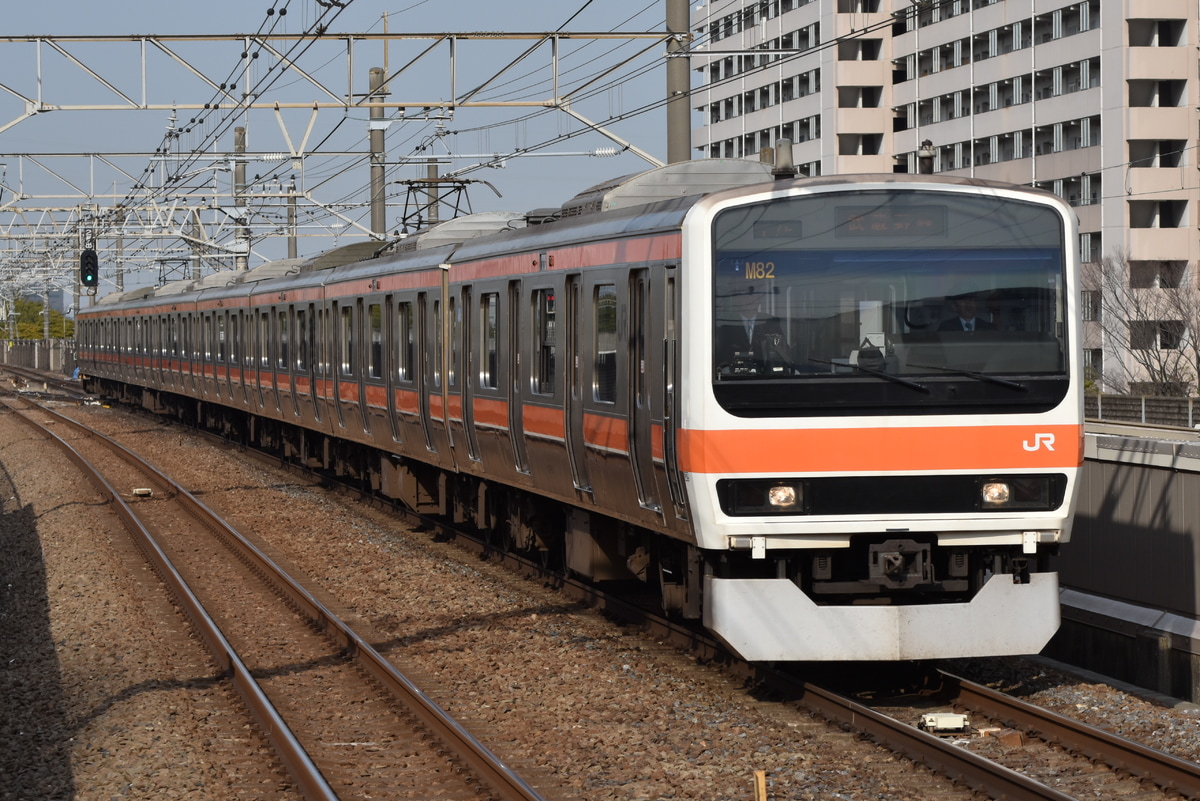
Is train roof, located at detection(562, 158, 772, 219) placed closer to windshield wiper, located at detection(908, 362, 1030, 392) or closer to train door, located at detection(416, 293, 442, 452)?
windshield wiper, located at detection(908, 362, 1030, 392)

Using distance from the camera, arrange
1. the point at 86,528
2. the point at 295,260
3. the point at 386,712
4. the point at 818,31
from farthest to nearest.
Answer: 1. the point at 818,31
2. the point at 295,260
3. the point at 86,528
4. the point at 386,712

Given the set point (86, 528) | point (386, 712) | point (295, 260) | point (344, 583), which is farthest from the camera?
point (295, 260)

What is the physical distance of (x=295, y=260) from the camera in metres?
28.1

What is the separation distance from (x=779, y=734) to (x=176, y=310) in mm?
27619

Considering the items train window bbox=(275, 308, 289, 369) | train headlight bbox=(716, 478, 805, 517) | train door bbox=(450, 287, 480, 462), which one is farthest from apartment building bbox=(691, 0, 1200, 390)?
train headlight bbox=(716, 478, 805, 517)

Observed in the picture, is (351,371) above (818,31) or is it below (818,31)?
below

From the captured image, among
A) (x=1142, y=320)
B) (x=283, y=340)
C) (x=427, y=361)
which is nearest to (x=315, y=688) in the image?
(x=427, y=361)

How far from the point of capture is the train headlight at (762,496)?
8250 millimetres

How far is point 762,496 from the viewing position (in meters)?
8.27

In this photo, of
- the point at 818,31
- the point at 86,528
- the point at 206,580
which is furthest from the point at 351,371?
the point at 818,31

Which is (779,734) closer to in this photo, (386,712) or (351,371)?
(386,712)

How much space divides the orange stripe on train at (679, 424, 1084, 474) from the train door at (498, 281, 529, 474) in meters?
3.97

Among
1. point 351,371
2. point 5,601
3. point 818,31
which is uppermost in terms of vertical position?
point 818,31

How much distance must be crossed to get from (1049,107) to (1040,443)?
51.4m
